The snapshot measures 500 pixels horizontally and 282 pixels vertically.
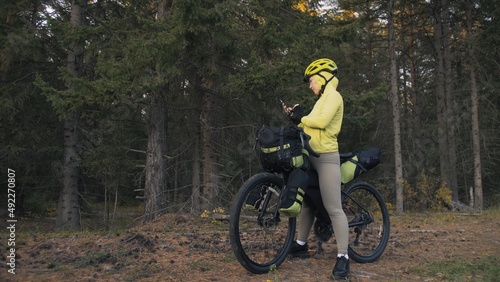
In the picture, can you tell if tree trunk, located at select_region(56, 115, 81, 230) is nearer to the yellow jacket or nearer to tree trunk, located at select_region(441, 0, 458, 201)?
the yellow jacket

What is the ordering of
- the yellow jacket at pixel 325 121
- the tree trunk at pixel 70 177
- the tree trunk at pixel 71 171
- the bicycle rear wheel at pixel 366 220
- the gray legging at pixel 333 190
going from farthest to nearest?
the tree trunk at pixel 70 177 → the tree trunk at pixel 71 171 → the bicycle rear wheel at pixel 366 220 → the gray legging at pixel 333 190 → the yellow jacket at pixel 325 121

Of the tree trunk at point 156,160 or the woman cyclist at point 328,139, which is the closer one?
the woman cyclist at point 328,139

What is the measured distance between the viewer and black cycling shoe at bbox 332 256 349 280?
12.7ft

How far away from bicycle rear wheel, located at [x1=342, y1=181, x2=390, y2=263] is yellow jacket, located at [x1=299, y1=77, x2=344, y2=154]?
0.83 m

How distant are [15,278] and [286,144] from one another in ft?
8.48

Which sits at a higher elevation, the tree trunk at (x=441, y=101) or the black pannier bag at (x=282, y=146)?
the tree trunk at (x=441, y=101)

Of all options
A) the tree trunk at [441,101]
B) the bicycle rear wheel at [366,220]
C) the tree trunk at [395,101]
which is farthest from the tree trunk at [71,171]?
the tree trunk at [441,101]

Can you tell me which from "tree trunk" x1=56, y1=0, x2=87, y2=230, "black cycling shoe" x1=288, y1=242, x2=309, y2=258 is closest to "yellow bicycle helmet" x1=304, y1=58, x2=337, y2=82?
"black cycling shoe" x1=288, y1=242, x2=309, y2=258

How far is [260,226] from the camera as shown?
414 centimetres

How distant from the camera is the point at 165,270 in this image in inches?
158

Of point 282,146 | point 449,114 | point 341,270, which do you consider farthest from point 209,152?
point 449,114

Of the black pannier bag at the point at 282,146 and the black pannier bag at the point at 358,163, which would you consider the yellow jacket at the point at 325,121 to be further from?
the black pannier bag at the point at 358,163

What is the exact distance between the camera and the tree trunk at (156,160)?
381 inches

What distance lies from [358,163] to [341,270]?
1192mm
